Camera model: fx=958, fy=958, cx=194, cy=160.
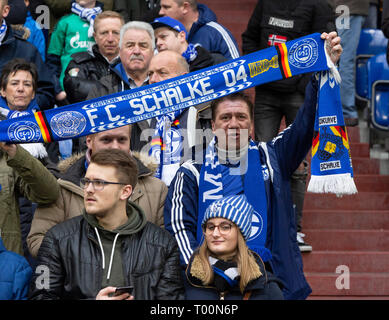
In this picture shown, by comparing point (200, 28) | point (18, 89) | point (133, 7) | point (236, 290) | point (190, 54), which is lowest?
point (236, 290)

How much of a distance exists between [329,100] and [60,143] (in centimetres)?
305

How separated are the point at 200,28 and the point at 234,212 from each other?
12.3 ft

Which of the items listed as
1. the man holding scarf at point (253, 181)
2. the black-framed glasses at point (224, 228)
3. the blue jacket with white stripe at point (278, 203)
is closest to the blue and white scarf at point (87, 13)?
the man holding scarf at point (253, 181)

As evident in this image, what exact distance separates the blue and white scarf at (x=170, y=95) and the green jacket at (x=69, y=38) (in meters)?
3.43

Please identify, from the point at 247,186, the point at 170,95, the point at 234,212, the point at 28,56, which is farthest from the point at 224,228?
the point at 28,56

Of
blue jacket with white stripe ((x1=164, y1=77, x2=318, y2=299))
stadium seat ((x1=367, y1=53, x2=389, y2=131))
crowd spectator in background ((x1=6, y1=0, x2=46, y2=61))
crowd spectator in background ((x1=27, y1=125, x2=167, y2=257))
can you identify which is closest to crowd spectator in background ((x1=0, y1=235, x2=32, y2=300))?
crowd spectator in background ((x1=27, y1=125, x2=167, y2=257))

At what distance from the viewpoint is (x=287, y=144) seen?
6426 millimetres

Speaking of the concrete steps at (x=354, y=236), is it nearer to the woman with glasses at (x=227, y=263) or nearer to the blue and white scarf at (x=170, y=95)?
the blue and white scarf at (x=170, y=95)

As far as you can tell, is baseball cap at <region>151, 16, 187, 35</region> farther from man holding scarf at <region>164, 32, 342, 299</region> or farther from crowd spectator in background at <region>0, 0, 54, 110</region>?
man holding scarf at <region>164, 32, 342, 299</region>

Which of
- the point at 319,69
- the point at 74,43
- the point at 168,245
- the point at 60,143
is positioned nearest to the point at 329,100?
the point at 319,69

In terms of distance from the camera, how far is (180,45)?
331 inches

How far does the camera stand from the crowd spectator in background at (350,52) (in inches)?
414

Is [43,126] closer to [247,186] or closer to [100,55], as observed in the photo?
[247,186]

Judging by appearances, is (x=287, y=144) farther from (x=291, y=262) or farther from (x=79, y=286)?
(x=79, y=286)
